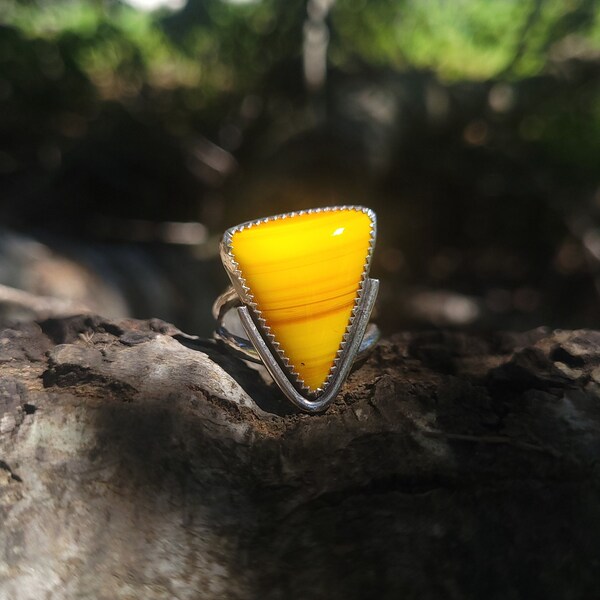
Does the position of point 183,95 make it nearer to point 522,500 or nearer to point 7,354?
point 7,354

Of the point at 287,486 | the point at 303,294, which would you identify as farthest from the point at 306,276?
the point at 287,486

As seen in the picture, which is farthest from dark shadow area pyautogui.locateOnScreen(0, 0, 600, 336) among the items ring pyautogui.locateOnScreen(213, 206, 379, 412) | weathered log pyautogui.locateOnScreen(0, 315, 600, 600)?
weathered log pyautogui.locateOnScreen(0, 315, 600, 600)

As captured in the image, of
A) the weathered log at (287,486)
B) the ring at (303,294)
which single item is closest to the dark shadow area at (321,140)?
the ring at (303,294)

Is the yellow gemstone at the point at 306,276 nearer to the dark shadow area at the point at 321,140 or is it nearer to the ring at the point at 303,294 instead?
the ring at the point at 303,294

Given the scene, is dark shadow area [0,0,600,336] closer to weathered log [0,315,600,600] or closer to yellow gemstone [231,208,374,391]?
yellow gemstone [231,208,374,391]

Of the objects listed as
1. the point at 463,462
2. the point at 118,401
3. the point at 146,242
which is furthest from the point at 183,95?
the point at 463,462

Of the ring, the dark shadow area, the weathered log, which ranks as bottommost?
the weathered log
